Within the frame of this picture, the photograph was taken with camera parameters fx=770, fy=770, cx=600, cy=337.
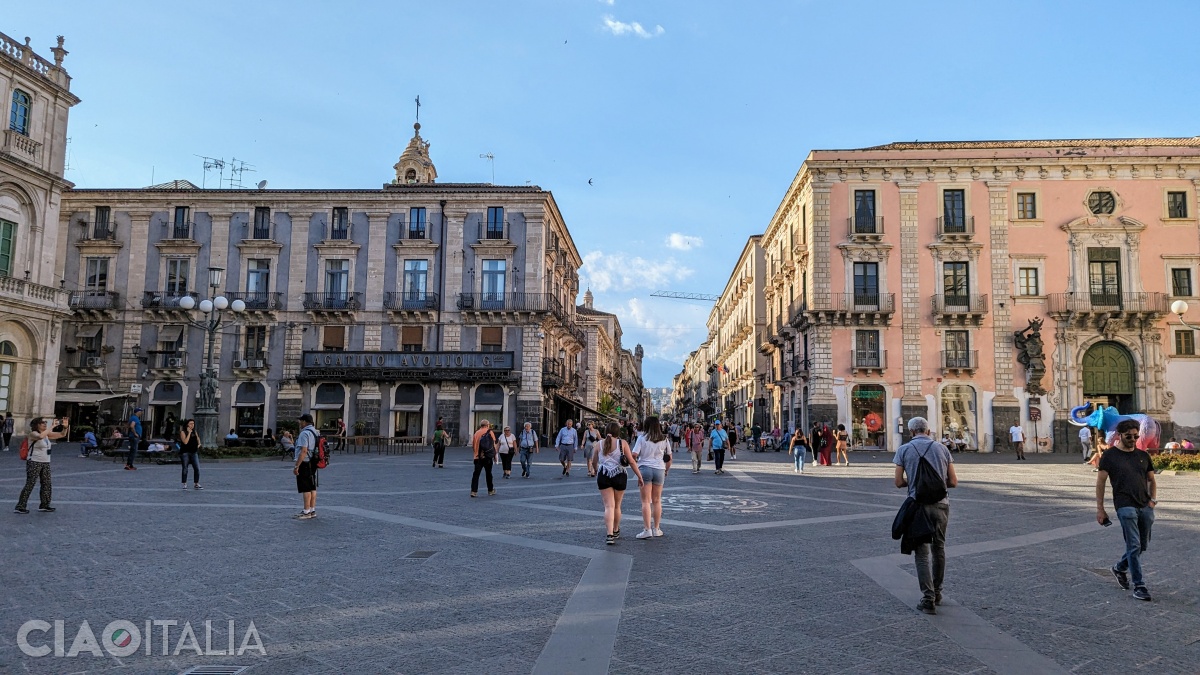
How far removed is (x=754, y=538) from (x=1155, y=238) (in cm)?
3687

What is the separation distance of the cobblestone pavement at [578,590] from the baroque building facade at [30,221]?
20487 millimetres

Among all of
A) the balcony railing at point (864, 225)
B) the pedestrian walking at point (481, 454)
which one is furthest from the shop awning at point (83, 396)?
the balcony railing at point (864, 225)

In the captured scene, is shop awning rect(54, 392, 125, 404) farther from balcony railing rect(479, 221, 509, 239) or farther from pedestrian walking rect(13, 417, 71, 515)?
pedestrian walking rect(13, 417, 71, 515)

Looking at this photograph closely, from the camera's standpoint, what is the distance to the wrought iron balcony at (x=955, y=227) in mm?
36562

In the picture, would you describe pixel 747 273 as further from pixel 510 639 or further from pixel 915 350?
pixel 510 639

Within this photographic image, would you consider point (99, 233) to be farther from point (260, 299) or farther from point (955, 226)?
point (955, 226)

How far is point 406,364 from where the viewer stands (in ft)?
126

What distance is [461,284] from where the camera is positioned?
39531 millimetres

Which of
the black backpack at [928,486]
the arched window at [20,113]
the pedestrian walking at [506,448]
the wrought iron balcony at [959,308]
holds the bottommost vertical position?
the pedestrian walking at [506,448]

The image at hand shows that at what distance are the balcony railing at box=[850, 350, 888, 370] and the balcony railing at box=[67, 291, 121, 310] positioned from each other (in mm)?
37528

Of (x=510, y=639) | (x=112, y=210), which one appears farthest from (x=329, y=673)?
(x=112, y=210)

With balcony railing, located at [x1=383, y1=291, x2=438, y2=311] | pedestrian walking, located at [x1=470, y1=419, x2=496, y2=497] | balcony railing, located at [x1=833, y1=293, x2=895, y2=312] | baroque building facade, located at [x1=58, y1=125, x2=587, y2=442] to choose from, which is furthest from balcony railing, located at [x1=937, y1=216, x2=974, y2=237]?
pedestrian walking, located at [x1=470, y1=419, x2=496, y2=497]

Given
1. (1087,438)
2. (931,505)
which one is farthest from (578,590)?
(1087,438)

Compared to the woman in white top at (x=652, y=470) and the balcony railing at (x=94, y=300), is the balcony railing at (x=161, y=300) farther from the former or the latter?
the woman in white top at (x=652, y=470)
